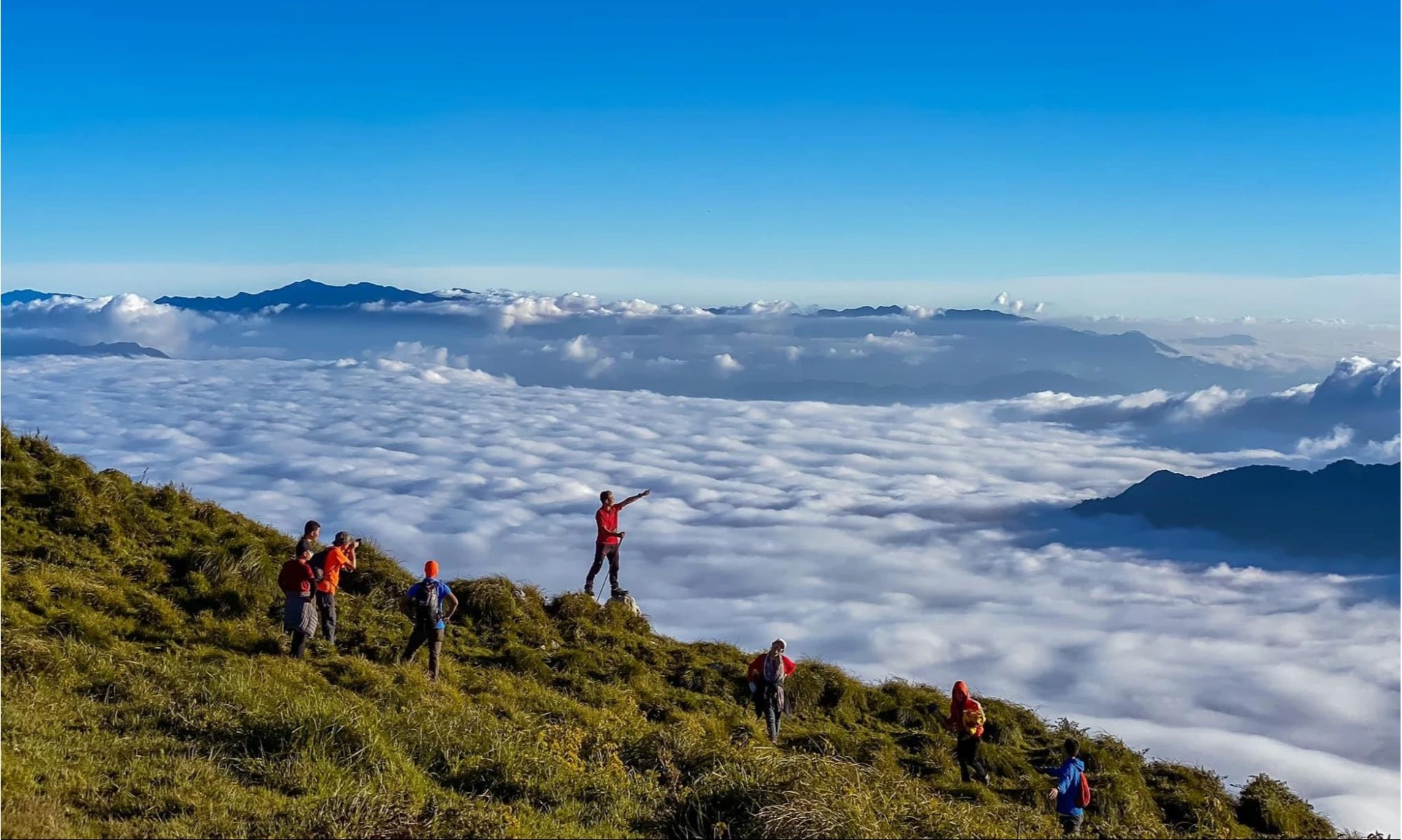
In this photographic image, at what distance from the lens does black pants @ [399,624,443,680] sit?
1483cm

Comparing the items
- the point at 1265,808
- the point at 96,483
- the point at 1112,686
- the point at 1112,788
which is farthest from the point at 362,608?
the point at 1112,686

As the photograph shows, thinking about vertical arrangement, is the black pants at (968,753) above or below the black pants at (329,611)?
below

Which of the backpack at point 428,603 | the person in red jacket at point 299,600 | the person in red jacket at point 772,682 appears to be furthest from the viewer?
the person in red jacket at point 772,682

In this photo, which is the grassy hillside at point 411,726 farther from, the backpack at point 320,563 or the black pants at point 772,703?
the backpack at point 320,563

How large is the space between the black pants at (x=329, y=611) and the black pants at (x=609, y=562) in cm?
607

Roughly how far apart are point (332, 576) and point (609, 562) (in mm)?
7283

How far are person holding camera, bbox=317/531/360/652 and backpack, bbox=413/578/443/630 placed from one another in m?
1.27

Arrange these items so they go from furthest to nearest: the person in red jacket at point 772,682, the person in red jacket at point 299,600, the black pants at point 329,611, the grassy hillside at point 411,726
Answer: the person in red jacket at point 772,682, the black pants at point 329,611, the person in red jacket at point 299,600, the grassy hillside at point 411,726

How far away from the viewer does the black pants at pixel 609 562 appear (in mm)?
20547

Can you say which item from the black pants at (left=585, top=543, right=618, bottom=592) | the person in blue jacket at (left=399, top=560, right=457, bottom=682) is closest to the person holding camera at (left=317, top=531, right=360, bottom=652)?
the person in blue jacket at (left=399, top=560, right=457, bottom=682)

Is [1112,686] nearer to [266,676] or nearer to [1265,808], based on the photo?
[1265,808]

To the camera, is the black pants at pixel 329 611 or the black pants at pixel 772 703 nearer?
the black pants at pixel 329 611

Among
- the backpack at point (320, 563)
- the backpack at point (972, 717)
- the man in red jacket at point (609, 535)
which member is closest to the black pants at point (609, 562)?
the man in red jacket at point (609, 535)

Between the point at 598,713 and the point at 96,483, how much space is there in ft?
43.0
